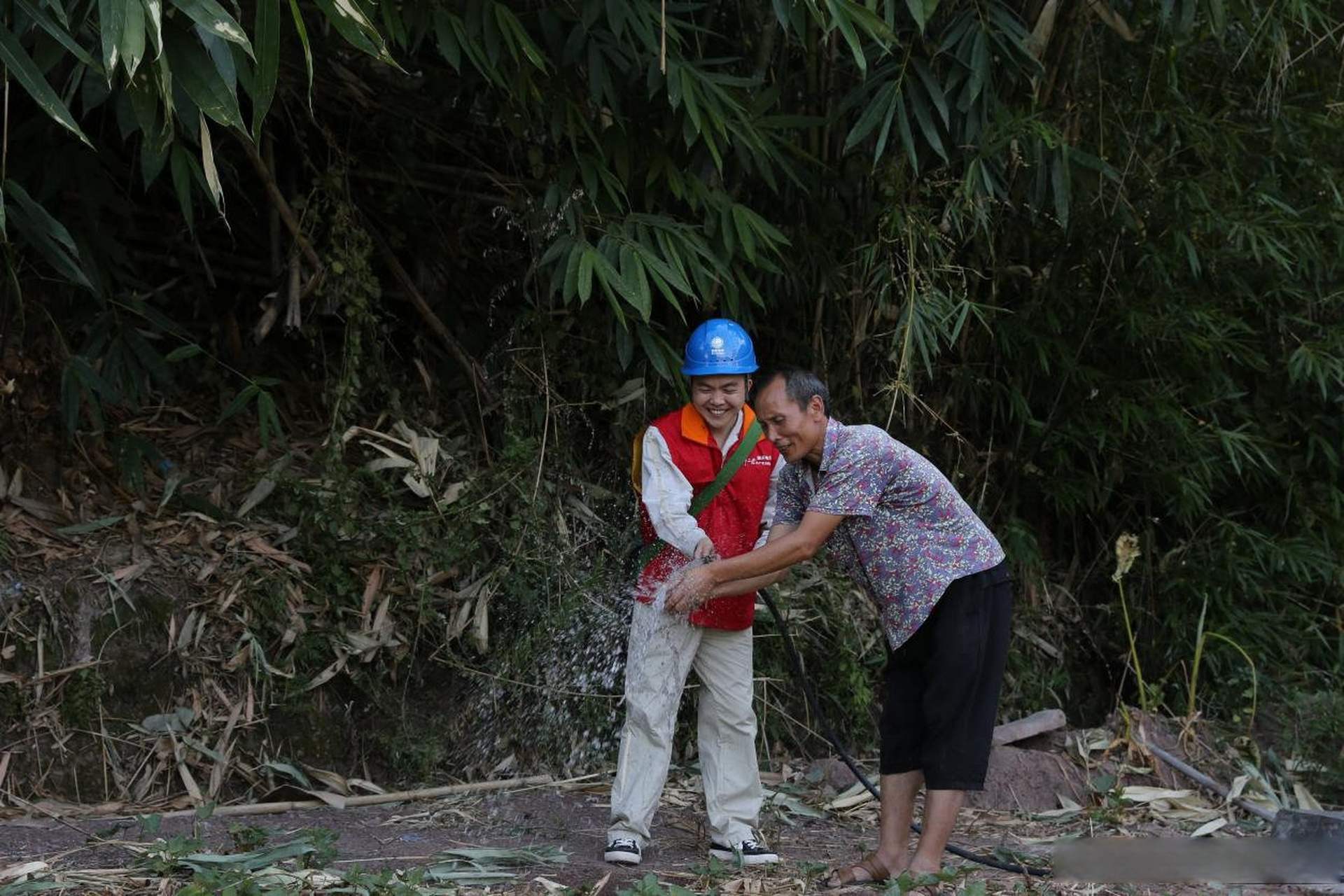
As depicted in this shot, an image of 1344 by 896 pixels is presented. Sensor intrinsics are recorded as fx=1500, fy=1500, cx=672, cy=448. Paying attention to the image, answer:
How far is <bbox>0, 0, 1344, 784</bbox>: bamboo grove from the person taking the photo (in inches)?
187

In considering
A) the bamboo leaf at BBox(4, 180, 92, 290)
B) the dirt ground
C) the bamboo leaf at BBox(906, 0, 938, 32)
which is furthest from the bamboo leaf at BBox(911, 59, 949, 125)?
the bamboo leaf at BBox(4, 180, 92, 290)

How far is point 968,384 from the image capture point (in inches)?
232

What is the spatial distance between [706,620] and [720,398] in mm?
588

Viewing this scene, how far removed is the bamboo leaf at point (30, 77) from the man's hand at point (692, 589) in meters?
1.68

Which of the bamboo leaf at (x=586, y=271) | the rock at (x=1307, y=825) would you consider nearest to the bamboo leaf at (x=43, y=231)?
the bamboo leaf at (x=586, y=271)

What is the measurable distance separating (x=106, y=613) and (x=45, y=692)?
0.99ft

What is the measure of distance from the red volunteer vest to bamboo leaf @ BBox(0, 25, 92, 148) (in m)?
1.65

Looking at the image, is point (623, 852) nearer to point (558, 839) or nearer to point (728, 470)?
point (558, 839)

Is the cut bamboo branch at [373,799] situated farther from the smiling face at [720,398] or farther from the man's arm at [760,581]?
the smiling face at [720,398]

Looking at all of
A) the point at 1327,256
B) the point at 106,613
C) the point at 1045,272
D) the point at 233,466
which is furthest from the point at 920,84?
the point at 106,613

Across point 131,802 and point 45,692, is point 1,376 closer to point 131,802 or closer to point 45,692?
point 45,692

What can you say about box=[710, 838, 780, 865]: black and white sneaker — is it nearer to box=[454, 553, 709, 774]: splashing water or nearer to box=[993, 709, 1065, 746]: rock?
box=[454, 553, 709, 774]: splashing water

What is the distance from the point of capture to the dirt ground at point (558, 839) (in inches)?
147

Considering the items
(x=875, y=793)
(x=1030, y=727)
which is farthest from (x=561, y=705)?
(x=1030, y=727)
